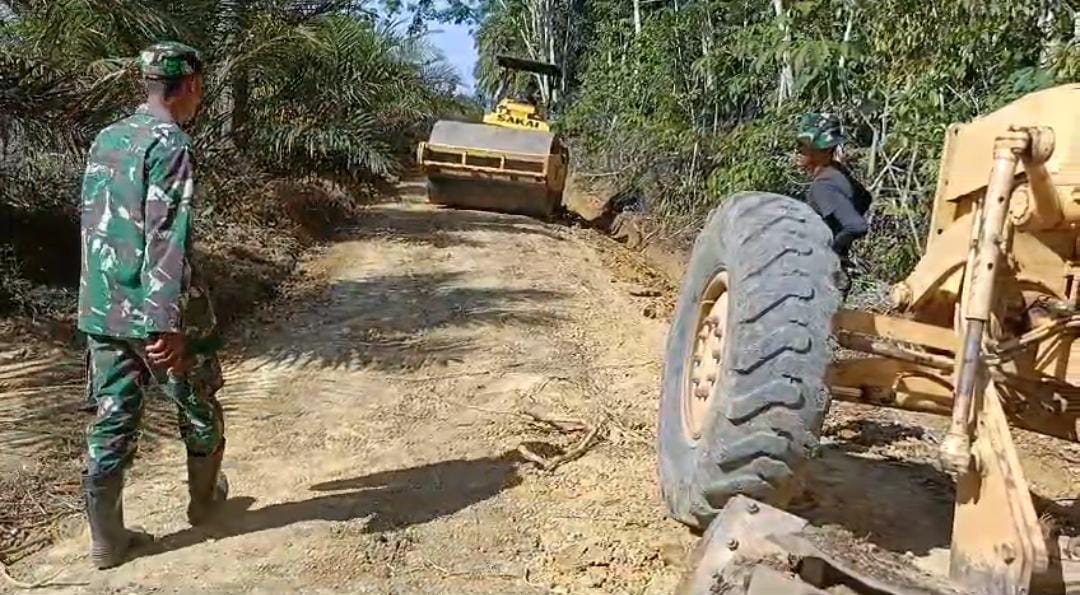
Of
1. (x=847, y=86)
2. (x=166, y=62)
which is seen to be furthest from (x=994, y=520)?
(x=847, y=86)

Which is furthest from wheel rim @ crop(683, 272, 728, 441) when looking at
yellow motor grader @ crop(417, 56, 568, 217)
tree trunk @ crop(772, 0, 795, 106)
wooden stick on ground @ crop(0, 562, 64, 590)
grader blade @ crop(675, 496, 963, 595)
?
yellow motor grader @ crop(417, 56, 568, 217)

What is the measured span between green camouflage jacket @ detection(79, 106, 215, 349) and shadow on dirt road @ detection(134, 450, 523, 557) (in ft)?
2.72

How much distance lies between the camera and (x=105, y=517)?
11.6 feet

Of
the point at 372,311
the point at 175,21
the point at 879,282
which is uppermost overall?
the point at 175,21

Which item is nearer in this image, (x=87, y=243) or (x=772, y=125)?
(x=87, y=243)

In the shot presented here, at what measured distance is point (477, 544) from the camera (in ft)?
12.5

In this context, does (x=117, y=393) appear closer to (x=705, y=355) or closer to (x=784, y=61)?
(x=705, y=355)

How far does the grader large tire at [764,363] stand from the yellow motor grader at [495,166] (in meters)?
11.0

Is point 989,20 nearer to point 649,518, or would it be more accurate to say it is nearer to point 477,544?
point 649,518

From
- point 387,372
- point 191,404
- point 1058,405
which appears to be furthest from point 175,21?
point 1058,405

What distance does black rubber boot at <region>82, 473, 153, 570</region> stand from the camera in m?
3.51

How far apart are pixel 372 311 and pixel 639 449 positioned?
12.1 ft

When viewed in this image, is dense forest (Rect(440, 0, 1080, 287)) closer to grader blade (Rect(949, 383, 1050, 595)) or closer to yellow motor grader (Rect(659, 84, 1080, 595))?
yellow motor grader (Rect(659, 84, 1080, 595))

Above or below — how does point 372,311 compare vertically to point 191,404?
below
